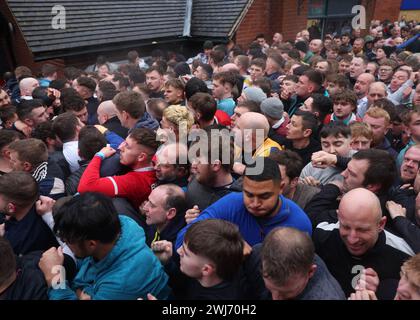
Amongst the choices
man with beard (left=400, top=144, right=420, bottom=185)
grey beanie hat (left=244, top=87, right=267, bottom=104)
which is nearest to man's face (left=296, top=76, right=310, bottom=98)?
grey beanie hat (left=244, top=87, right=267, bottom=104)

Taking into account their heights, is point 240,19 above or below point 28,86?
above

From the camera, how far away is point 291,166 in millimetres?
2768

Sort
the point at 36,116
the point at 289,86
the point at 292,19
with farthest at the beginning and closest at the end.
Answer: the point at 292,19
the point at 289,86
the point at 36,116

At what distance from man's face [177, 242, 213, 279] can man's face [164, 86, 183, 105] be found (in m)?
3.20

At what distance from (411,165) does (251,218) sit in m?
1.58

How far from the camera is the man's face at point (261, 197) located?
2.19 m

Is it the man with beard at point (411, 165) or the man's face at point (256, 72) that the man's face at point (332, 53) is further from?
the man with beard at point (411, 165)

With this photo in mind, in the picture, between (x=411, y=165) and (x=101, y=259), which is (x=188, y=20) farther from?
(x=101, y=259)

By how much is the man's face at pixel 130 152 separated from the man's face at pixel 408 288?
2046 mm

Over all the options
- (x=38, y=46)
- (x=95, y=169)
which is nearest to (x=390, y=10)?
(x=38, y=46)

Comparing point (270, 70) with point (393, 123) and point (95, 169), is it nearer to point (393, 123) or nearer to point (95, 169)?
point (393, 123)

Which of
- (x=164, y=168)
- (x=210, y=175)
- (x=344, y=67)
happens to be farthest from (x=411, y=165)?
(x=344, y=67)

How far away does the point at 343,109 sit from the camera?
436 cm

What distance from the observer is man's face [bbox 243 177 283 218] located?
7.17 feet
